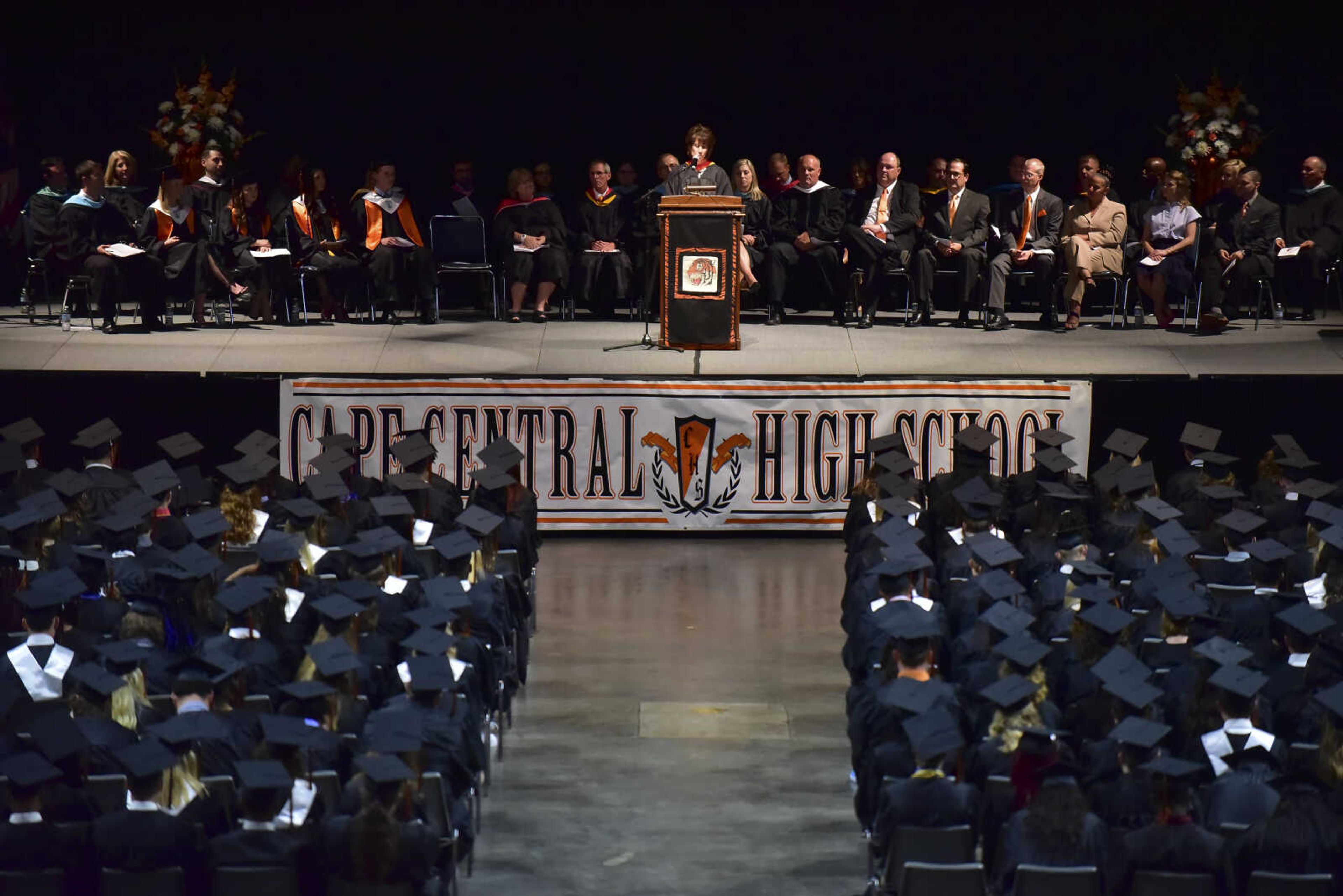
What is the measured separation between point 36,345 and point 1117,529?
8306 millimetres

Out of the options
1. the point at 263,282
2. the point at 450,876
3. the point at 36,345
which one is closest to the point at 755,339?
the point at 263,282

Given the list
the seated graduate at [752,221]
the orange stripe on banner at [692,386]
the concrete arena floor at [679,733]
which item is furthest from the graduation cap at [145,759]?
Result: the seated graduate at [752,221]

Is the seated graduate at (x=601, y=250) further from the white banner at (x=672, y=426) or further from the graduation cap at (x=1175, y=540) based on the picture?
the graduation cap at (x=1175, y=540)

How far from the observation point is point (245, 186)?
654 inches

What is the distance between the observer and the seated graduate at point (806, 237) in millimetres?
16156

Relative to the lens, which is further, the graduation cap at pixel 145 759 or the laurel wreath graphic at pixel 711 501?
the laurel wreath graphic at pixel 711 501

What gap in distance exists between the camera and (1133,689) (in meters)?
8.01

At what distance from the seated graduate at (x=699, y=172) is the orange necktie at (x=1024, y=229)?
2.52 meters

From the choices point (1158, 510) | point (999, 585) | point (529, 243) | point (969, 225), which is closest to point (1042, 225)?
point (969, 225)

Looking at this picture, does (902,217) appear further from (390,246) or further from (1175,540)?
(1175,540)

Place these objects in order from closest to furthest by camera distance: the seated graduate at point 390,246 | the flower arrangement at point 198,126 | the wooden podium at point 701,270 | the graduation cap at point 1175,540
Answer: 1. the graduation cap at point 1175,540
2. the wooden podium at point 701,270
3. the seated graduate at point 390,246
4. the flower arrangement at point 198,126

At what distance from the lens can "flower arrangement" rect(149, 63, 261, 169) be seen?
17.2m

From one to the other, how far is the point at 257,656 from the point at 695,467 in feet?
18.5

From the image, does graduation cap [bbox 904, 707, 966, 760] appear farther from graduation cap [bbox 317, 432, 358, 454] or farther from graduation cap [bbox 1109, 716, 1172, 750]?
graduation cap [bbox 317, 432, 358, 454]
